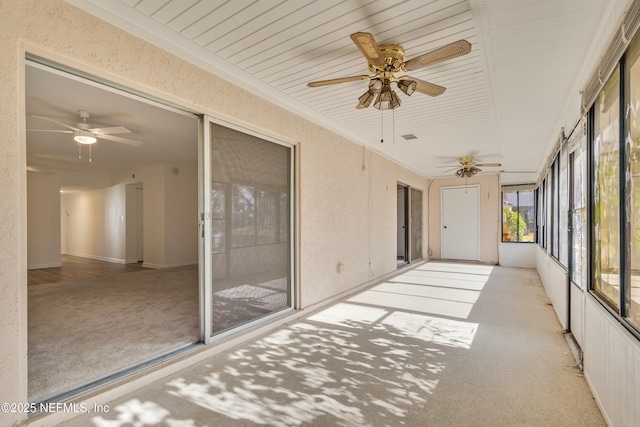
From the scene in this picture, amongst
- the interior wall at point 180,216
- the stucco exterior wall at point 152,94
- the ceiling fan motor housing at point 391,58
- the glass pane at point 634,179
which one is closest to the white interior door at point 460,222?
the stucco exterior wall at point 152,94

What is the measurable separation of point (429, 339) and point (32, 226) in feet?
→ 29.6

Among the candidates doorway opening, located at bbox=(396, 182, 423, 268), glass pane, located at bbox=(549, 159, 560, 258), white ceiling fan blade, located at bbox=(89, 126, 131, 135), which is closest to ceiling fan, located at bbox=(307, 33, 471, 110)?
white ceiling fan blade, located at bbox=(89, 126, 131, 135)

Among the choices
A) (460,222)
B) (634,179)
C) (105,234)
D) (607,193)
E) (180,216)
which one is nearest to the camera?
(634,179)

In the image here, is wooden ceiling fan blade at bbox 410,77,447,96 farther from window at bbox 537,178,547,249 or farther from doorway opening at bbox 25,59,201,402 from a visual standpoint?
window at bbox 537,178,547,249

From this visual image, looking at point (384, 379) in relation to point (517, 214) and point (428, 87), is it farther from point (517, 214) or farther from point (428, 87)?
point (517, 214)

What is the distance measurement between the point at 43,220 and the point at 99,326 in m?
6.33

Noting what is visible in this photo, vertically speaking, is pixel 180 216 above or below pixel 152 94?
below

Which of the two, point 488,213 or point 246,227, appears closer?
point 246,227

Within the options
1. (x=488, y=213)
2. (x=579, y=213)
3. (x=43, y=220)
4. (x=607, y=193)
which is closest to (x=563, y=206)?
(x=579, y=213)

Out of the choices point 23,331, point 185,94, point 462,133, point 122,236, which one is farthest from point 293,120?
point 122,236

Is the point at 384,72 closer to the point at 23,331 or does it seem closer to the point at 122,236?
the point at 23,331

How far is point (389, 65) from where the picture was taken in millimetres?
2502

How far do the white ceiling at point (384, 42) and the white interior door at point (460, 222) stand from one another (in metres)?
4.82

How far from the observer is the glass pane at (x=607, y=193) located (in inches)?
73.4
